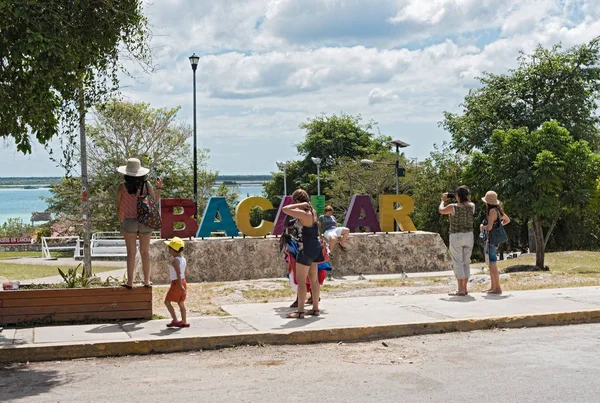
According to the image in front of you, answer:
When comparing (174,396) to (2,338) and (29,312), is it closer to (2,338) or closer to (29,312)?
(2,338)

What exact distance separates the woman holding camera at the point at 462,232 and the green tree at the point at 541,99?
29.4 meters

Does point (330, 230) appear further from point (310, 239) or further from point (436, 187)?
point (436, 187)

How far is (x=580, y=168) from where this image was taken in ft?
68.8

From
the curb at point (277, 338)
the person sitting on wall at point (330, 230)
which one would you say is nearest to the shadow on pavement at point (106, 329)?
the curb at point (277, 338)

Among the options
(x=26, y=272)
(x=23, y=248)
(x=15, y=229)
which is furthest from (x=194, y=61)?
(x=15, y=229)

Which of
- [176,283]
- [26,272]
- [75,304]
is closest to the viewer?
[176,283]

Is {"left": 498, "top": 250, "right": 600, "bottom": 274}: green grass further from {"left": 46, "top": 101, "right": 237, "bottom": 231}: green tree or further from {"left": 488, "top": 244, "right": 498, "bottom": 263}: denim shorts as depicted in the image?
{"left": 46, "top": 101, "right": 237, "bottom": 231}: green tree

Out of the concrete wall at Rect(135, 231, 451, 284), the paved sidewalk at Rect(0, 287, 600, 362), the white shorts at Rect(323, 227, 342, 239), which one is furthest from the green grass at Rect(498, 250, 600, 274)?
the paved sidewalk at Rect(0, 287, 600, 362)

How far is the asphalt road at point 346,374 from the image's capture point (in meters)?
6.26

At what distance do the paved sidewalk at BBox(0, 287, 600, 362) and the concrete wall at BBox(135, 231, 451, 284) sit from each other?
7.23 meters

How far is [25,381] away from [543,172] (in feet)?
55.0

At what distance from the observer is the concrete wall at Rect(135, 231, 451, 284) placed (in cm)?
1827

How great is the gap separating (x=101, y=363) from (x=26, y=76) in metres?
3.21

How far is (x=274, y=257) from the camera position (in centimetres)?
1898
